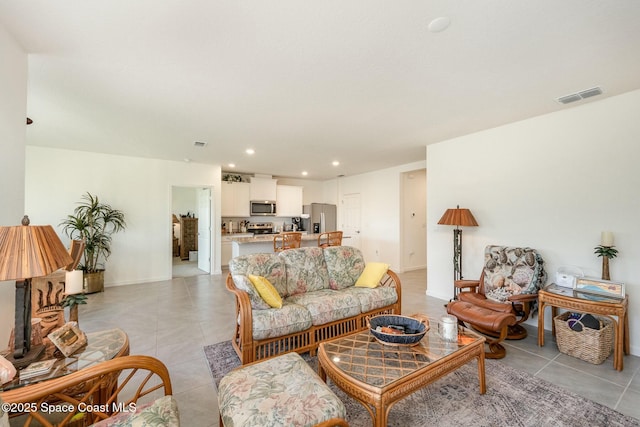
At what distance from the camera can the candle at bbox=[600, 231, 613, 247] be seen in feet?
8.63

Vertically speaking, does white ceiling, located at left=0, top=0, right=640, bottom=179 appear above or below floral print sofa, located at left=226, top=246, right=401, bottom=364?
above

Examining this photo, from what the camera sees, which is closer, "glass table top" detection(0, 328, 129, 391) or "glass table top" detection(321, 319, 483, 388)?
"glass table top" detection(0, 328, 129, 391)

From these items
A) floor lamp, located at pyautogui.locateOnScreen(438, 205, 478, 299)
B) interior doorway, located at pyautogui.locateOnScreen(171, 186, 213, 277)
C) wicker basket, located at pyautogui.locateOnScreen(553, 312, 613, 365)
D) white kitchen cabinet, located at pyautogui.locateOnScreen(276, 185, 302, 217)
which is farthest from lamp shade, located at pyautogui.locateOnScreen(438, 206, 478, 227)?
interior doorway, located at pyautogui.locateOnScreen(171, 186, 213, 277)

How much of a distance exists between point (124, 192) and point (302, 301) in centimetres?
458

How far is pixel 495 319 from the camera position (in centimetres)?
248

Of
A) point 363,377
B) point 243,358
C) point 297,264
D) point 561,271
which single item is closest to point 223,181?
point 297,264

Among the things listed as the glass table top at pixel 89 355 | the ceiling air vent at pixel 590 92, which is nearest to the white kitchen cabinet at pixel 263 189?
the glass table top at pixel 89 355

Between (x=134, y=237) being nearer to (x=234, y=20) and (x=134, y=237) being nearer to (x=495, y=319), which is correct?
(x=234, y=20)

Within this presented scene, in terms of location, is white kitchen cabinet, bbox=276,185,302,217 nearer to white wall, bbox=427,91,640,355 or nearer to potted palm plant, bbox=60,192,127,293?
potted palm plant, bbox=60,192,127,293

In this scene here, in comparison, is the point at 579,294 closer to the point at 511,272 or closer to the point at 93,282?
the point at 511,272

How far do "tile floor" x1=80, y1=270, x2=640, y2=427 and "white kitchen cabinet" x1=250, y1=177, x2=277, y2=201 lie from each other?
9.26ft

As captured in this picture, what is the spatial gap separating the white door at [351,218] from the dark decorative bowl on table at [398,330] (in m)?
5.16

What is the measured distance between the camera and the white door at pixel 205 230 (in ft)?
20.1

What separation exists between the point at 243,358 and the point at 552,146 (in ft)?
13.4
